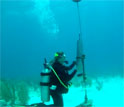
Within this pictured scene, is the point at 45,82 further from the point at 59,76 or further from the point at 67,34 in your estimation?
the point at 67,34

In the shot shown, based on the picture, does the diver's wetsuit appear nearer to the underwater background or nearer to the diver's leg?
the diver's leg

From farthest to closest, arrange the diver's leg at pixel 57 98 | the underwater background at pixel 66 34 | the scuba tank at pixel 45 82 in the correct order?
the underwater background at pixel 66 34, the diver's leg at pixel 57 98, the scuba tank at pixel 45 82

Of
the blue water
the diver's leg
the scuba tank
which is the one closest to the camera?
the scuba tank

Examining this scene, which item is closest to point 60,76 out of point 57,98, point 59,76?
point 59,76

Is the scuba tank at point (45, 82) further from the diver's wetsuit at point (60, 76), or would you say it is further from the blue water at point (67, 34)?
the blue water at point (67, 34)

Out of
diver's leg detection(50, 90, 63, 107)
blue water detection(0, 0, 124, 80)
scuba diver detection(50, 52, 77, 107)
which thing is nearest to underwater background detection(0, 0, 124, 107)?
blue water detection(0, 0, 124, 80)

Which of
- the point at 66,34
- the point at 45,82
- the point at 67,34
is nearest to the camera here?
the point at 45,82

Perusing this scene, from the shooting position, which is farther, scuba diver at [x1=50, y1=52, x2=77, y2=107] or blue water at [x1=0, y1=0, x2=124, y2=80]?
blue water at [x1=0, y1=0, x2=124, y2=80]

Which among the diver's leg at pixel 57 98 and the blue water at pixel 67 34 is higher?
the blue water at pixel 67 34

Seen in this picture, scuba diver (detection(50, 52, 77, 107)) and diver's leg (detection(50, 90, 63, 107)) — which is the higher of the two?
scuba diver (detection(50, 52, 77, 107))

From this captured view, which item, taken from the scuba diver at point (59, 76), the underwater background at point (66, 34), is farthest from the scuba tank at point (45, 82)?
the underwater background at point (66, 34)

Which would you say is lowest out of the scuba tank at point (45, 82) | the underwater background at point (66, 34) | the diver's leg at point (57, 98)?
the diver's leg at point (57, 98)

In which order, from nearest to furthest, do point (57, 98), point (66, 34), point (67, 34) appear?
point (57, 98)
point (67, 34)
point (66, 34)

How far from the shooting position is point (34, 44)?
91.8 metres
